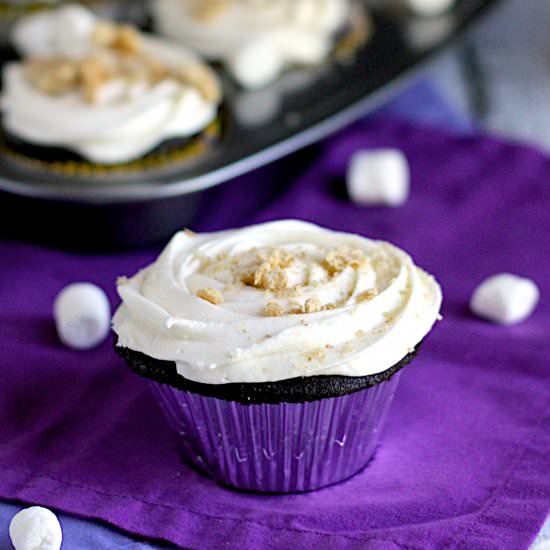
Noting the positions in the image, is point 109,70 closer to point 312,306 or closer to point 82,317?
point 82,317

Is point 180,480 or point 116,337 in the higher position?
→ point 116,337

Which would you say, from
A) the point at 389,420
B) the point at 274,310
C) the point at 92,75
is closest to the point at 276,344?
the point at 274,310

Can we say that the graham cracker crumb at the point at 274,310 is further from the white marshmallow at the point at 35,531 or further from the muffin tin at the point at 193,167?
the muffin tin at the point at 193,167

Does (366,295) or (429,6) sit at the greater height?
(366,295)

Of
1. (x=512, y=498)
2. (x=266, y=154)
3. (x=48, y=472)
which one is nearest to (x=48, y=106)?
(x=266, y=154)

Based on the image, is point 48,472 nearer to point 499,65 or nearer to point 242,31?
point 242,31

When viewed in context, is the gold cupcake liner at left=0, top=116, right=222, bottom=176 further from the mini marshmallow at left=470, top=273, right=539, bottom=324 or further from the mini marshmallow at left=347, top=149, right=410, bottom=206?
the mini marshmallow at left=470, top=273, right=539, bottom=324
